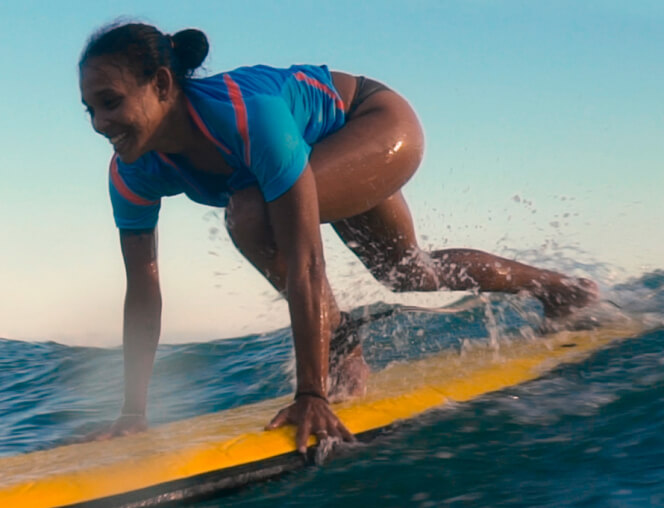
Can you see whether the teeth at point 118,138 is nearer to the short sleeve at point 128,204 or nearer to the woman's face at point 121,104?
the woman's face at point 121,104

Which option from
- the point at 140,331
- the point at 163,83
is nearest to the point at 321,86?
the point at 163,83

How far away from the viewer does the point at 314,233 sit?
8.16 feet

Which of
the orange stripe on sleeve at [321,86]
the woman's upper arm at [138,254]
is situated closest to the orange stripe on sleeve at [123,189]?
the woman's upper arm at [138,254]

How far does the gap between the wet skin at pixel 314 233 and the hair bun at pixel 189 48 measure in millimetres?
114

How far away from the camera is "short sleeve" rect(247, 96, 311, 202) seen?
246 centimetres

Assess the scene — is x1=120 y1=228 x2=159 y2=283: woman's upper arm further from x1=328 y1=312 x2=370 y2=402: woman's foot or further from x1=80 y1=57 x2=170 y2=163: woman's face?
x1=328 y1=312 x2=370 y2=402: woman's foot

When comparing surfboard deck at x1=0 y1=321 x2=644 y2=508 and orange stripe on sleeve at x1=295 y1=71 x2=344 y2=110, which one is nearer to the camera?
surfboard deck at x1=0 y1=321 x2=644 y2=508

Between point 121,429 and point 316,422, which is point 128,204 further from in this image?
point 316,422

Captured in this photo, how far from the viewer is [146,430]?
2871 mm

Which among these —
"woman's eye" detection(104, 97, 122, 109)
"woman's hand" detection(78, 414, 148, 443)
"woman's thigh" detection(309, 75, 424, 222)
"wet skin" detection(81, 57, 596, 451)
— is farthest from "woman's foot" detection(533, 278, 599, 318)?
"woman's eye" detection(104, 97, 122, 109)

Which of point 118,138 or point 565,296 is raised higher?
point 118,138

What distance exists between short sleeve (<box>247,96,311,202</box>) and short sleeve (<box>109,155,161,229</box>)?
0.65 meters

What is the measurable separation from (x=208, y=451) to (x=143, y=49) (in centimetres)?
128

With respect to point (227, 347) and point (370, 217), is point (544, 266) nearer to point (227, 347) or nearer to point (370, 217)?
point (370, 217)
